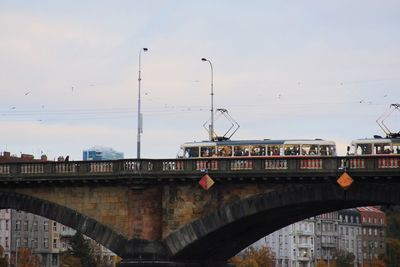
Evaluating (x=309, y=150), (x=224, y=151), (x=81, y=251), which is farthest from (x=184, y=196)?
(x=81, y=251)

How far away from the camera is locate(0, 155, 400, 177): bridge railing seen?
87250 mm

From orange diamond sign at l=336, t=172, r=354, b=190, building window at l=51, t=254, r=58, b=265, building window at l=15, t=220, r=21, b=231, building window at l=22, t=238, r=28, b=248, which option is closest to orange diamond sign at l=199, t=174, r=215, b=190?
orange diamond sign at l=336, t=172, r=354, b=190

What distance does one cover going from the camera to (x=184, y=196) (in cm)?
9538

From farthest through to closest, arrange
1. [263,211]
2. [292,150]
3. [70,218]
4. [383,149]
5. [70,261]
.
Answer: [70,261] → [70,218] → [292,150] → [383,149] → [263,211]

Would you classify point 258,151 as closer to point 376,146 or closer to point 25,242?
point 376,146

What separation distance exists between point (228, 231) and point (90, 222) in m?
11.5

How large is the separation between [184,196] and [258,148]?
27.4 feet

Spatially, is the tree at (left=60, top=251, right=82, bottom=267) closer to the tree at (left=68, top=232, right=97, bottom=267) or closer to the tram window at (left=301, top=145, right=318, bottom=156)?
the tree at (left=68, top=232, right=97, bottom=267)

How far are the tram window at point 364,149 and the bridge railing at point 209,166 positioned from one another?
24.6 feet

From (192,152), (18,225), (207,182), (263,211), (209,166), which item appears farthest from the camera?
(18,225)

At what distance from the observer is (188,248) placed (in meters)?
95.2

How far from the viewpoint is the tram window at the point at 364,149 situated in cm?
9544

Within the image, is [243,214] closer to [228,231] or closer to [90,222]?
[228,231]

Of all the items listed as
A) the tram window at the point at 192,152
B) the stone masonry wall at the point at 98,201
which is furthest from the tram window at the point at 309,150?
the stone masonry wall at the point at 98,201
